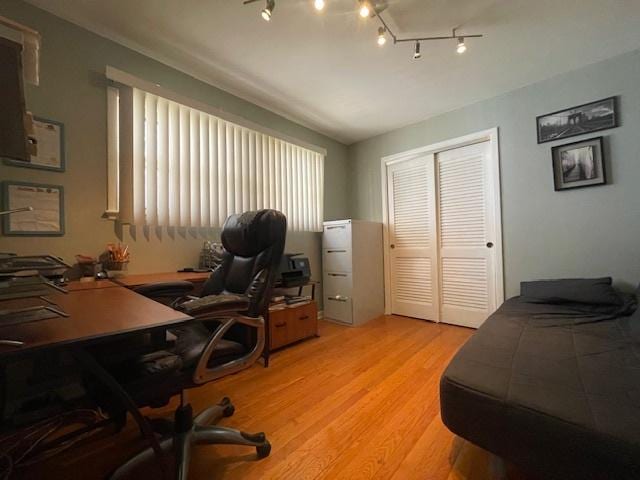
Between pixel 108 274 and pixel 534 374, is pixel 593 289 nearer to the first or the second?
pixel 534 374

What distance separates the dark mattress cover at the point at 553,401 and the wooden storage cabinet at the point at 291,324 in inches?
60.9

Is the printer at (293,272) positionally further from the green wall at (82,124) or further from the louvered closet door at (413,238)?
the louvered closet door at (413,238)

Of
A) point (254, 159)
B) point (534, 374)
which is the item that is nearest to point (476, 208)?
point (534, 374)

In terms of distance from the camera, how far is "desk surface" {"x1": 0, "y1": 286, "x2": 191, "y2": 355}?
540 mm

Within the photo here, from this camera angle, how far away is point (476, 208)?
2.86 meters

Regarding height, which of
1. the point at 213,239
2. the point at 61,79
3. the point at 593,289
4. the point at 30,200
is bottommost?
the point at 593,289

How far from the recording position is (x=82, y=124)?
1.79 metres

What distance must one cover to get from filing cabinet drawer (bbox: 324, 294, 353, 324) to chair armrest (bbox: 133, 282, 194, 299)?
1936 mm

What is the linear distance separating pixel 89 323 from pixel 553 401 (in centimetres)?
142

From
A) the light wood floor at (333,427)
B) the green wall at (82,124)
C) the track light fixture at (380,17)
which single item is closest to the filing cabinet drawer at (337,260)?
the light wood floor at (333,427)

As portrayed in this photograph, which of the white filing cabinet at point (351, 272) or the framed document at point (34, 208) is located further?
the white filing cabinet at point (351, 272)

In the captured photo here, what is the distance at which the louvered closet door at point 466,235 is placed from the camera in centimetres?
278

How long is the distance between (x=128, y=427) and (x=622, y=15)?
3.98m

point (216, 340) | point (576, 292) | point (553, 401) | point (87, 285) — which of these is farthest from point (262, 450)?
point (576, 292)
